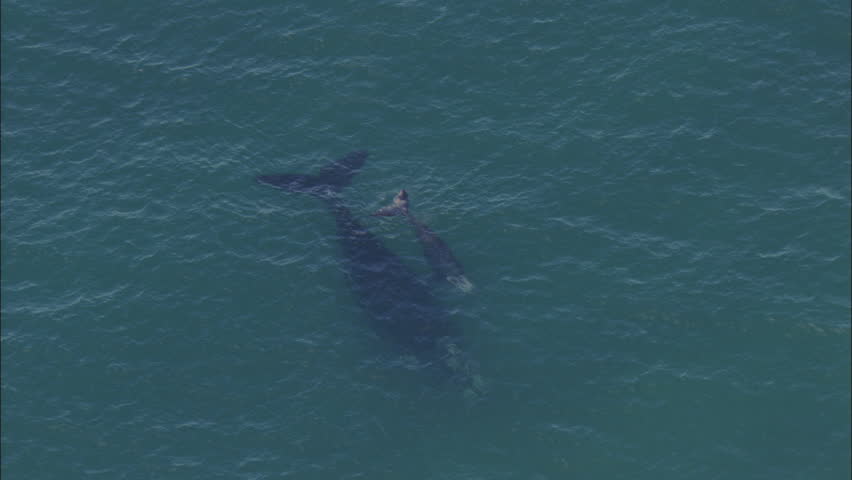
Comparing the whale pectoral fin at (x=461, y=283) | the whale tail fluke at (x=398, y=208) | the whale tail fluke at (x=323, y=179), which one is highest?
the whale tail fluke at (x=323, y=179)

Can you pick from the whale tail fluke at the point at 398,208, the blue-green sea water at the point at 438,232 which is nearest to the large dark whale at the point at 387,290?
the blue-green sea water at the point at 438,232

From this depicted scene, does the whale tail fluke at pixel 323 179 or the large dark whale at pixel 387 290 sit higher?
the whale tail fluke at pixel 323 179

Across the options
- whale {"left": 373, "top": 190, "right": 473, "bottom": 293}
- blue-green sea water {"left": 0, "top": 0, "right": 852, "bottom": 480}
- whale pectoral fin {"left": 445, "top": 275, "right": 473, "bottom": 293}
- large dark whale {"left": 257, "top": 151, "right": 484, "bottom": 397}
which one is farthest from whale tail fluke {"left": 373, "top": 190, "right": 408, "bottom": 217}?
whale pectoral fin {"left": 445, "top": 275, "right": 473, "bottom": 293}

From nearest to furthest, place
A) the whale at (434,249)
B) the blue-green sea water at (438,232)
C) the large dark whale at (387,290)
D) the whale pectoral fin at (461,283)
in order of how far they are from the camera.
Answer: the blue-green sea water at (438,232)
the large dark whale at (387,290)
the whale pectoral fin at (461,283)
the whale at (434,249)

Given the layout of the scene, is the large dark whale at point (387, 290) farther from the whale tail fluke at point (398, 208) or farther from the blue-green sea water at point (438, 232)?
the whale tail fluke at point (398, 208)

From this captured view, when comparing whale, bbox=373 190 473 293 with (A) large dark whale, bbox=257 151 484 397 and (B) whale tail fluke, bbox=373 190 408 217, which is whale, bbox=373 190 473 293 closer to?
(B) whale tail fluke, bbox=373 190 408 217

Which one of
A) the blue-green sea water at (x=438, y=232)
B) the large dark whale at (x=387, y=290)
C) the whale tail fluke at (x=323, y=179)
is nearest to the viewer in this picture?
the blue-green sea water at (x=438, y=232)

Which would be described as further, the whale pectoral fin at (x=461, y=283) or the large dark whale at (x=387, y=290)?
the whale pectoral fin at (x=461, y=283)

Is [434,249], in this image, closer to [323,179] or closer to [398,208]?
[398,208]
